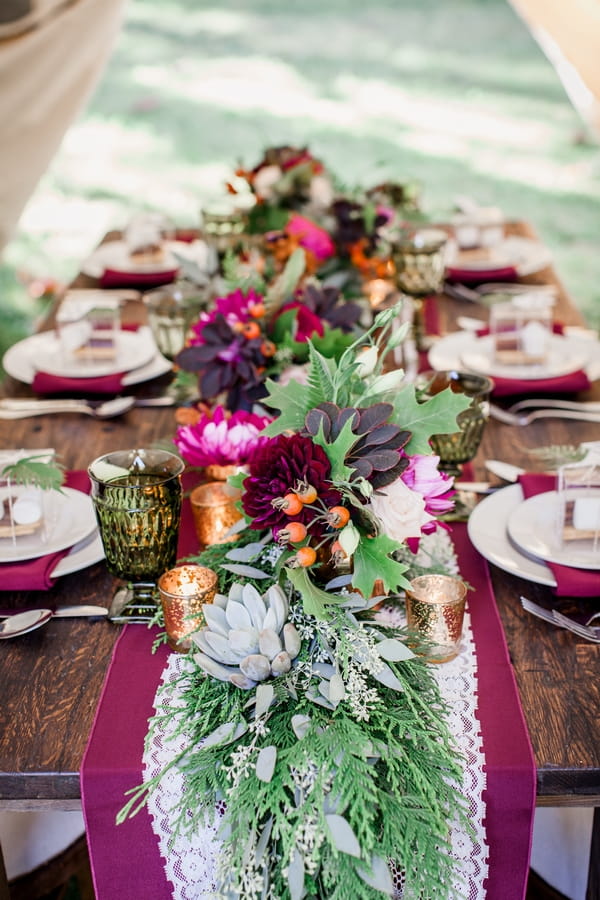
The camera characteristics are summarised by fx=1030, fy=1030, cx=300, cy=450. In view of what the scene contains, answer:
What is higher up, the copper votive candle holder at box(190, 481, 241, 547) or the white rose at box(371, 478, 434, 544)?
the white rose at box(371, 478, 434, 544)

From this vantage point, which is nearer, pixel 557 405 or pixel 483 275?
pixel 557 405

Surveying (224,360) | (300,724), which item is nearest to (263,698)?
(300,724)

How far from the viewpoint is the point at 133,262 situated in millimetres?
2281

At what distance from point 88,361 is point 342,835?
1192 millimetres

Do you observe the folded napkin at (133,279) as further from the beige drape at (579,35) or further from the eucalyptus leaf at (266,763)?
the eucalyptus leaf at (266,763)

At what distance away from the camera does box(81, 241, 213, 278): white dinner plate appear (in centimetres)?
224

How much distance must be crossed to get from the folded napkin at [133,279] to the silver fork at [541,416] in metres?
0.93

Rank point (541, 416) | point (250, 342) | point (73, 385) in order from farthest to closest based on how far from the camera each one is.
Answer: point (73, 385) → point (541, 416) → point (250, 342)

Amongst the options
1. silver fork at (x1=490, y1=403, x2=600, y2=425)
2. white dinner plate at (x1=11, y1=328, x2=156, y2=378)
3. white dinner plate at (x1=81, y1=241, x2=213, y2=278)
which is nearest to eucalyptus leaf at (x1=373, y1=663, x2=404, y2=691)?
silver fork at (x1=490, y1=403, x2=600, y2=425)

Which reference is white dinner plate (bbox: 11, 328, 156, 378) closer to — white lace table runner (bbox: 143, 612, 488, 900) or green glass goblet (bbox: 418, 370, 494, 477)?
green glass goblet (bbox: 418, 370, 494, 477)

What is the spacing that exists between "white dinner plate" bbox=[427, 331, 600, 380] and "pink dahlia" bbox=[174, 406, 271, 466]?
550 mm

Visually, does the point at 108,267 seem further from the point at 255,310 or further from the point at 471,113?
the point at 471,113

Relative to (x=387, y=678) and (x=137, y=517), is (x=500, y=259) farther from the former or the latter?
(x=387, y=678)

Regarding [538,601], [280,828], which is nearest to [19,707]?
[280,828]
